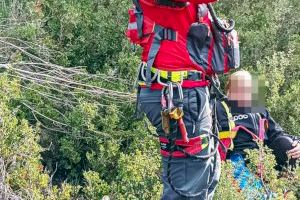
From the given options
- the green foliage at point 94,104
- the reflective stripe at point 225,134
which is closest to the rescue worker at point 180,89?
the green foliage at point 94,104

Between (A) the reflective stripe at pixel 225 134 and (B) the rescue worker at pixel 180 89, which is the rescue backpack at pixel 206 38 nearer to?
(B) the rescue worker at pixel 180 89

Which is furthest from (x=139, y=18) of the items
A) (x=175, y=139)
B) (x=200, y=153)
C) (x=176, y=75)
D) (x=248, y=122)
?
(x=248, y=122)

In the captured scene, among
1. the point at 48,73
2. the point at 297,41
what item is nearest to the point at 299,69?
the point at 297,41

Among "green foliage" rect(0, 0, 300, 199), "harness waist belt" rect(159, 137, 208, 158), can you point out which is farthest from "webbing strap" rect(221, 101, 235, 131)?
"harness waist belt" rect(159, 137, 208, 158)

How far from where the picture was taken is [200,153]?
3.16m

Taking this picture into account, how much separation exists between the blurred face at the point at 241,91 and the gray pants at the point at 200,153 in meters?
1.03

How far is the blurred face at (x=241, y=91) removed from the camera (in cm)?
421

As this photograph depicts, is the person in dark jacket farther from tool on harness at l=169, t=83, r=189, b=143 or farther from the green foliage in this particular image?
tool on harness at l=169, t=83, r=189, b=143

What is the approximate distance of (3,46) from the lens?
4996 mm

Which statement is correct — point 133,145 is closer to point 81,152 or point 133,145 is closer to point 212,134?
point 81,152

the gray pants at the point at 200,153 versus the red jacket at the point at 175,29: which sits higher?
the red jacket at the point at 175,29

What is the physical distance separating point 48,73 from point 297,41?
2364 mm

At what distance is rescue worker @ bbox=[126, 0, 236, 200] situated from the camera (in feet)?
9.97

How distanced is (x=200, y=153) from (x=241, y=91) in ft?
3.85
